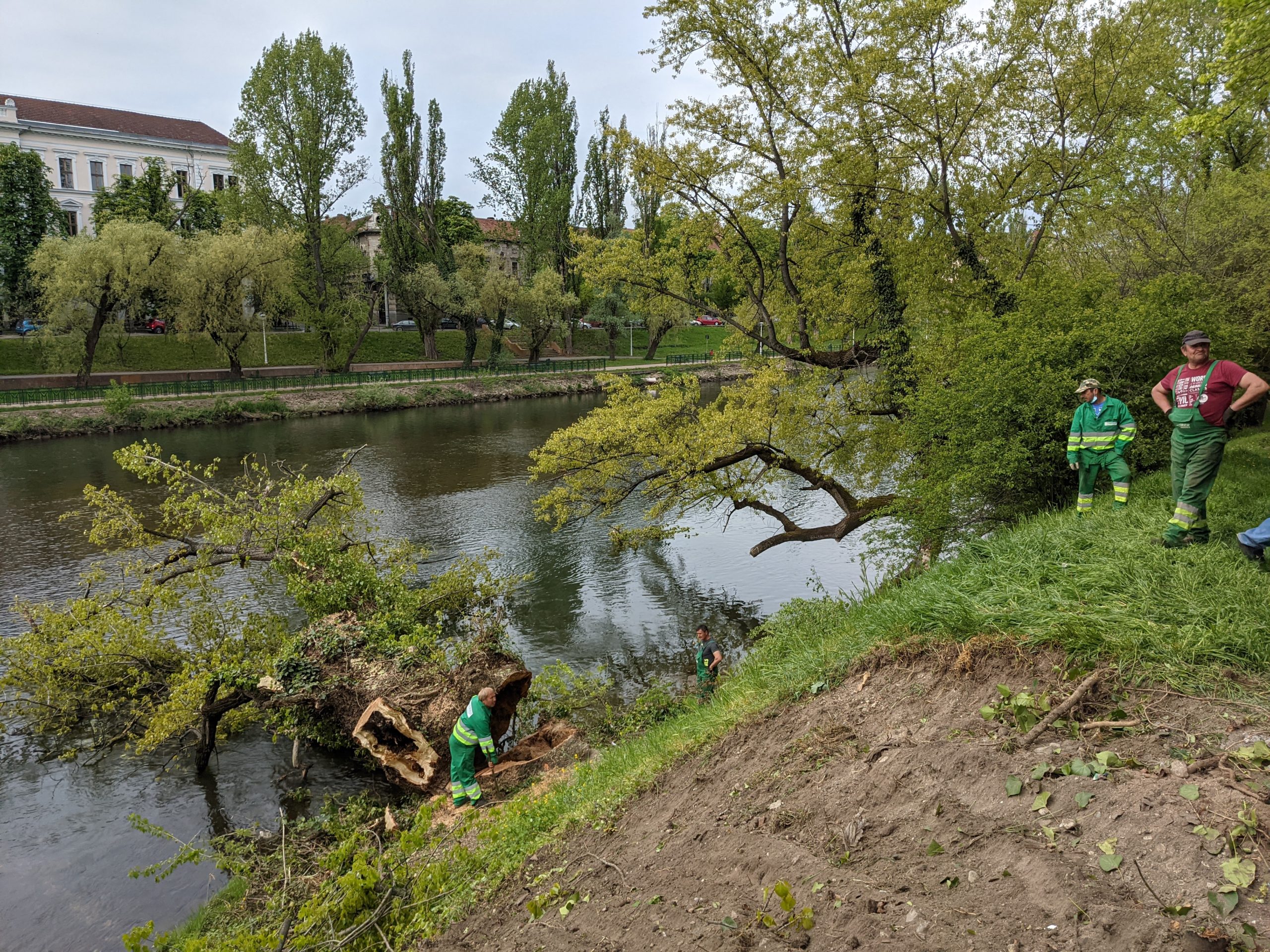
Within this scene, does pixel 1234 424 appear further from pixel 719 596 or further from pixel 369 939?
pixel 369 939

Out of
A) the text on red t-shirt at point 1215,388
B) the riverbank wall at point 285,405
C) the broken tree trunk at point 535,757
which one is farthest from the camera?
the riverbank wall at point 285,405

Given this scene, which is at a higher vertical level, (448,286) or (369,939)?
(448,286)

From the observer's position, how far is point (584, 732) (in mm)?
10953

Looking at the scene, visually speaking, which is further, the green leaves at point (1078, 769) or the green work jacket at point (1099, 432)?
the green work jacket at point (1099, 432)

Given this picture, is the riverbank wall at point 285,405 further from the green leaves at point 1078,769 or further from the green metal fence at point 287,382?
the green leaves at point 1078,769

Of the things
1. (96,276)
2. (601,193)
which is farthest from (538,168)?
(96,276)

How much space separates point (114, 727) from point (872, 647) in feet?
37.9

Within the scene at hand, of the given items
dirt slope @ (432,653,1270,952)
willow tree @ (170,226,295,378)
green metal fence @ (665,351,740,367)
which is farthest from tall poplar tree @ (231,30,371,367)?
dirt slope @ (432,653,1270,952)

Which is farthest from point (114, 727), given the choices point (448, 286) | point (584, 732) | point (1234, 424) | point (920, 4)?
point (448, 286)

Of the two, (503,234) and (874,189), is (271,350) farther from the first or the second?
(874,189)

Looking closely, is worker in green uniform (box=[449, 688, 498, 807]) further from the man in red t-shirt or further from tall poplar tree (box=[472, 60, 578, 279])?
tall poplar tree (box=[472, 60, 578, 279])

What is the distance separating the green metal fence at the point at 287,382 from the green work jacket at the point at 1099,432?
42.3 m

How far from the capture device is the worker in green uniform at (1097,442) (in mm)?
8711

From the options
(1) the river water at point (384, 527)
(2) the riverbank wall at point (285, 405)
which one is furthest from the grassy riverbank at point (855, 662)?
(2) the riverbank wall at point (285, 405)
